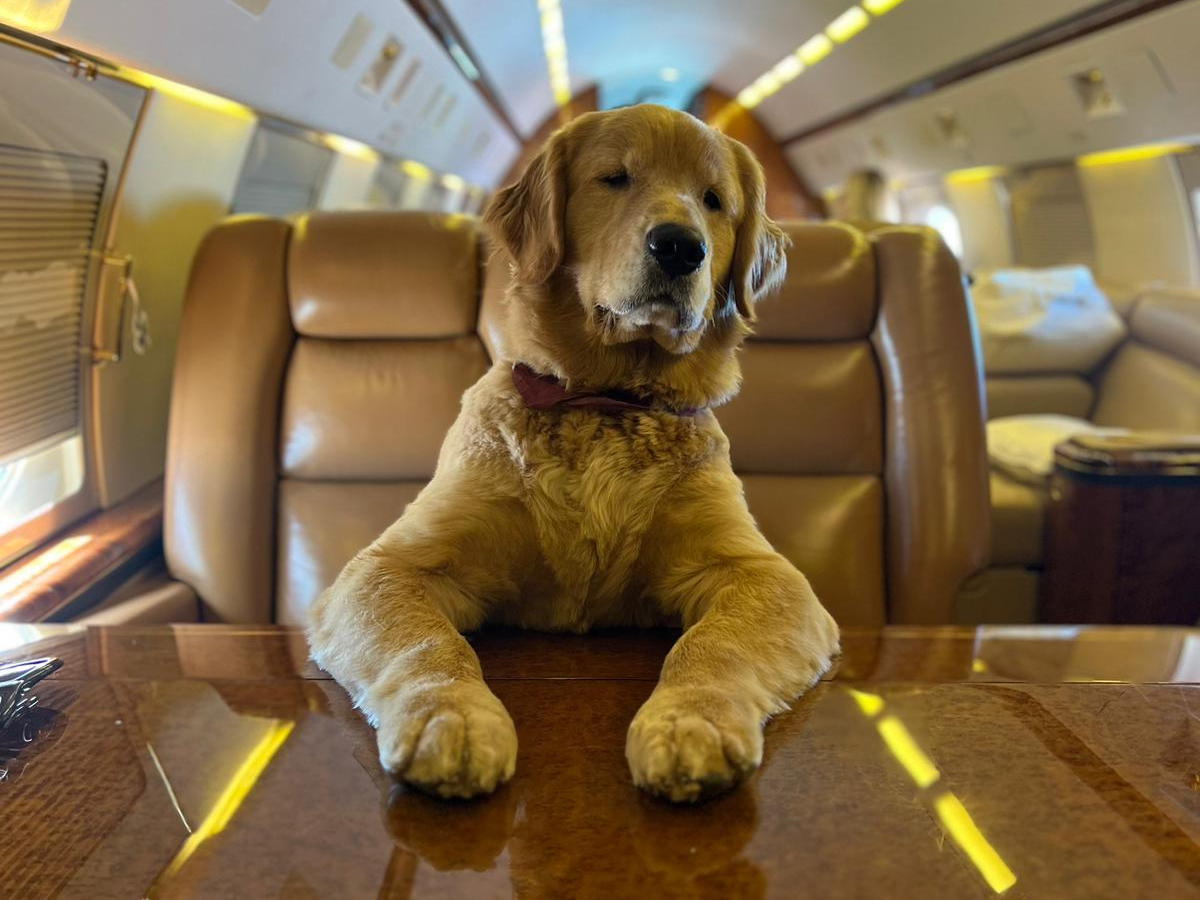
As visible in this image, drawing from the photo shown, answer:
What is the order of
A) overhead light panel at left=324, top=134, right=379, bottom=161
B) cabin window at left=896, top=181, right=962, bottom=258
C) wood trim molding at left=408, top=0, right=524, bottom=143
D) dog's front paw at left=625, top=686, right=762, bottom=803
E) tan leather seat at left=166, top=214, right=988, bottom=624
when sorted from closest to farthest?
dog's front paw at left=625, top=686, right=762, bottom=803 → tan leather seat at left=166, top=214, right=988, bottom=624 → wood trim molding at left=408, top=0, right=524, bottom=143 → overhead light panel at left=324, top=134, right=379, bottom=161 → cabin window at left=896, top=181, right=962, bottom=258

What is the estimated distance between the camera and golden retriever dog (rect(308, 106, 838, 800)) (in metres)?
1.09

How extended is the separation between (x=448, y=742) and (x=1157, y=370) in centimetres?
403

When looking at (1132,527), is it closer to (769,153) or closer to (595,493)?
(595,493)

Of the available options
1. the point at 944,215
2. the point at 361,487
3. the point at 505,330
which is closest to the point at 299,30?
the point at 361,487

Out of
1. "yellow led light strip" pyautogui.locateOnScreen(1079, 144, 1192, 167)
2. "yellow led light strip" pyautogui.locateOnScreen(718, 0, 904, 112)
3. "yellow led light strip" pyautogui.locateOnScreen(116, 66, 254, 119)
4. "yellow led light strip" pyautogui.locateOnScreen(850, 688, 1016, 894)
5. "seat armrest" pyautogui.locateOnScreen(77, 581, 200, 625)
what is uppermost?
"yellow led light strip" pyautogui.locateOnScreen(718, 0, 904, 112)

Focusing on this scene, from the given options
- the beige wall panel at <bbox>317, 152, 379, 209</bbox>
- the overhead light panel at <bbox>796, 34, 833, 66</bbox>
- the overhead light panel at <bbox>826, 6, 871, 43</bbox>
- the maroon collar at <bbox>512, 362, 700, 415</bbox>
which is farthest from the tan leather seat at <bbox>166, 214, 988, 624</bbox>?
the overhead light panel at <bbox>796, 34, 833, 66</bbox>

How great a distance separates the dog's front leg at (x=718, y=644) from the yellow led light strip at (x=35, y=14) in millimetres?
1577

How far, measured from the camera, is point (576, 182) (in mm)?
1838

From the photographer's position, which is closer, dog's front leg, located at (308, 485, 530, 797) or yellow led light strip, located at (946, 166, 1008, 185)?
dog's front leg, located at (308, 485, 530, 797)

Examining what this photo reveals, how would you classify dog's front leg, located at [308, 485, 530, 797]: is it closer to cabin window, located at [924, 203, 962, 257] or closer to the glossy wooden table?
the glossy wooden table

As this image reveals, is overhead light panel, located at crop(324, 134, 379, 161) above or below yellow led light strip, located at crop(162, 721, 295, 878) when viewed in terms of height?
above

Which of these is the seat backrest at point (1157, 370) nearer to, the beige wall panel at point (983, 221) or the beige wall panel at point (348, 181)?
the beige wall panel at point (983, 221)

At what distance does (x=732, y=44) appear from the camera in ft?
28.5

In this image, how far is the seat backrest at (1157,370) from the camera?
12.9 feet
